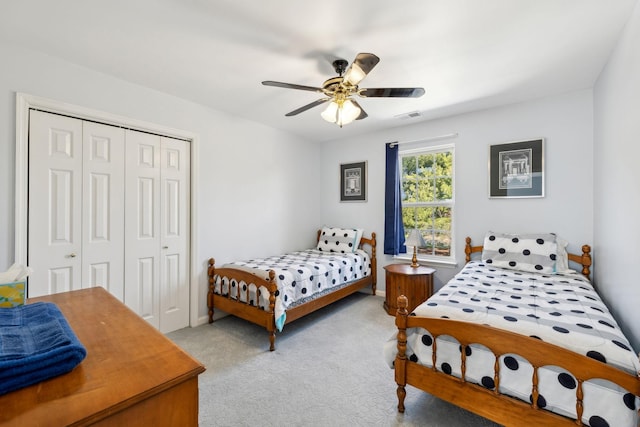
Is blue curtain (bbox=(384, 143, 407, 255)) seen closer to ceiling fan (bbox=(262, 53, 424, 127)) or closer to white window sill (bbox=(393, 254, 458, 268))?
white window sill (bbox=(393, 254, 458, 268))

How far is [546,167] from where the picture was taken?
2.98 meters

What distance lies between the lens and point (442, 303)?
188 cm

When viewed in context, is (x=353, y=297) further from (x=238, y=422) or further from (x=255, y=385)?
(x=238, y=422)

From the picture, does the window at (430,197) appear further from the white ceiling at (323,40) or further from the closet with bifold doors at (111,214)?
the closet with bifold doors at (111,214)

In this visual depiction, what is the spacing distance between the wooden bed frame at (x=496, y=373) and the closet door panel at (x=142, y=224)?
2.46 m

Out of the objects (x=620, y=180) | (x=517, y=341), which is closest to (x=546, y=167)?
(x=620, y=180)

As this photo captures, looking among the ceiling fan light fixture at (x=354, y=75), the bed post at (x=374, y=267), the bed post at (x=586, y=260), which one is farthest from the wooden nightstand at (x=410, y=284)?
the ceiling fan light fixture at (x=354, y=75)

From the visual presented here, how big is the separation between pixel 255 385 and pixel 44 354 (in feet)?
5.49

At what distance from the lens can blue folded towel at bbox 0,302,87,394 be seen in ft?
2.20

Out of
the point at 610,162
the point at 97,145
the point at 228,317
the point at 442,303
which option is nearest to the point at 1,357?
the point at 442,303

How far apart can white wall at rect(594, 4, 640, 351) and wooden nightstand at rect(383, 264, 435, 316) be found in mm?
1481

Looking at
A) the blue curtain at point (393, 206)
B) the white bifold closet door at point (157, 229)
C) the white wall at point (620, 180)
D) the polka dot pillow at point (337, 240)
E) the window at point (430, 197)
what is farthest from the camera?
the polka dot pillow at point (337, 240)

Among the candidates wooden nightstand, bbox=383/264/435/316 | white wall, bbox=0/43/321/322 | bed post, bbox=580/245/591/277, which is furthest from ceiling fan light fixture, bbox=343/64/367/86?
bed post, bbox=580/245/591/277

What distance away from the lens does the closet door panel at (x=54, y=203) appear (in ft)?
7.20
